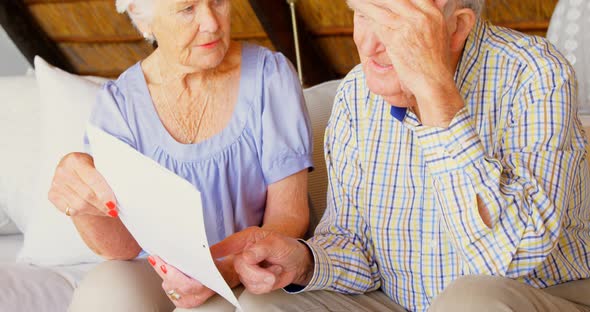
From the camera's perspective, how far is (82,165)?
67.2 inches

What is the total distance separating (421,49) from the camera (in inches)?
51.8

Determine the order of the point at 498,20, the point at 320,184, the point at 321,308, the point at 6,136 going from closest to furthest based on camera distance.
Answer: the point at 321,308, the point at 320,184, the point at 6,136, the point at 498,20

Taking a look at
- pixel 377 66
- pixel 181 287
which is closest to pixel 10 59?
pixel 181 287

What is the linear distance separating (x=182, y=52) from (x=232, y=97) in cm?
15

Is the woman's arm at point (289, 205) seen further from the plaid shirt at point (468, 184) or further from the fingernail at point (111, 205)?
the fingernail at point (111, 205)

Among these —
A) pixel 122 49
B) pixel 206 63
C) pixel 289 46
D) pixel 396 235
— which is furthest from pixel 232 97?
pixel 122 49

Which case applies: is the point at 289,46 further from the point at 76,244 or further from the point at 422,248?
the point at 422,248

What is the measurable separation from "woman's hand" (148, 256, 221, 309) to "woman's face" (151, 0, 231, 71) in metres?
0.48

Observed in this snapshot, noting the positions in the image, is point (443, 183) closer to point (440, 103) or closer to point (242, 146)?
point (440, 103)

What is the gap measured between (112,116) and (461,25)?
2.77 feet

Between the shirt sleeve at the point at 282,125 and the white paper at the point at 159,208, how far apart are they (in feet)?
1.20

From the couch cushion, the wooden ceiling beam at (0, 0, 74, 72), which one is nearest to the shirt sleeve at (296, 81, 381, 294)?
the couch cushion

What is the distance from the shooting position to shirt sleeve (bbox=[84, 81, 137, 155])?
190 cm

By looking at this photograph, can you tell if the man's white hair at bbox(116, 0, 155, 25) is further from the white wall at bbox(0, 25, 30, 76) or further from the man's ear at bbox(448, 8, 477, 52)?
the white wall at bbox(0, 25, 30, 76)
